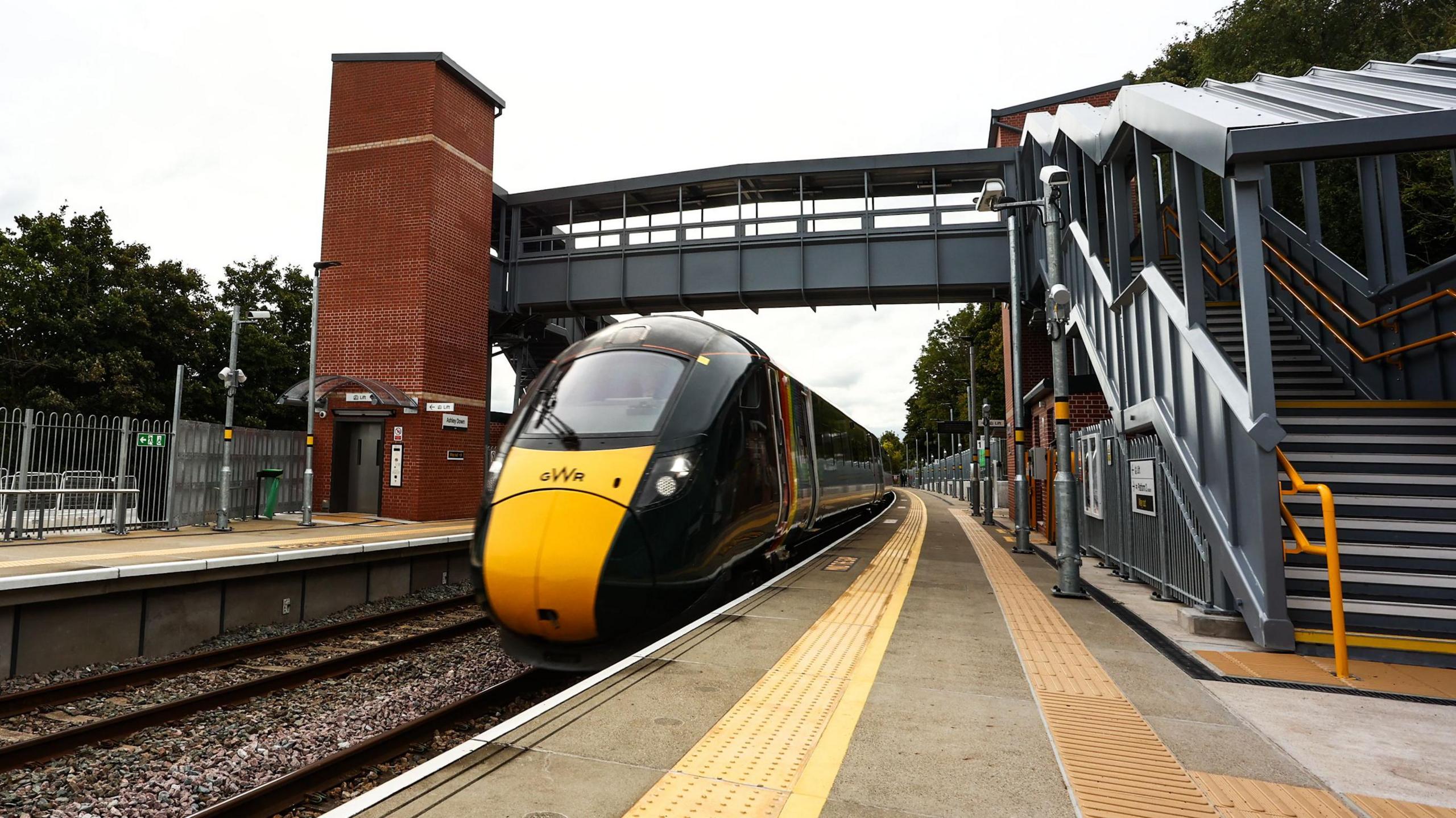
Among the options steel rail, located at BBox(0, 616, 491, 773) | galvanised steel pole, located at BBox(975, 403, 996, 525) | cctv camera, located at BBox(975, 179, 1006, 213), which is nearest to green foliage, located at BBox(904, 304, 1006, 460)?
galvanised steel pole, located at BBox(975, 403, 996, 525)

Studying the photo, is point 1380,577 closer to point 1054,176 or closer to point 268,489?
point 1054,176

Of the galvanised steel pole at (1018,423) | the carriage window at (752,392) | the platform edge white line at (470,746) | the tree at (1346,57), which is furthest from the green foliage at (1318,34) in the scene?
the platform edge white line at (470,746)

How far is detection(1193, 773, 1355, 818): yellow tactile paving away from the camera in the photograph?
2.83 metres

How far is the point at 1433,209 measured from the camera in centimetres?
1578

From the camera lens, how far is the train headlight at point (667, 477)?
5.55 meters

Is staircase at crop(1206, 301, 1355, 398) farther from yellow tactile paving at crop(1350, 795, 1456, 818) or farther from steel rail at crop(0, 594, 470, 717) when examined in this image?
steel rail at crop(0, 594, 470, 717)

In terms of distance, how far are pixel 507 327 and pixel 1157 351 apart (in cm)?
2008

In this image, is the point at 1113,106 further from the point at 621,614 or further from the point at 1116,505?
the point at 621,614

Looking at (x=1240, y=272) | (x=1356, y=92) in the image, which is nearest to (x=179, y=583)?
(x=1240, y=272)

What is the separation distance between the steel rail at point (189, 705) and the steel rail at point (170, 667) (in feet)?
2.80

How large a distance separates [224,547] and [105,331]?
24.4 meters

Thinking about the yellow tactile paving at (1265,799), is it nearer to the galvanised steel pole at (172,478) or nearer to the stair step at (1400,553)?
the stair step at (1400,553)

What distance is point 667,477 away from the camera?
573cm

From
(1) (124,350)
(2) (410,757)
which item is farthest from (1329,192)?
(1) (124,350)
